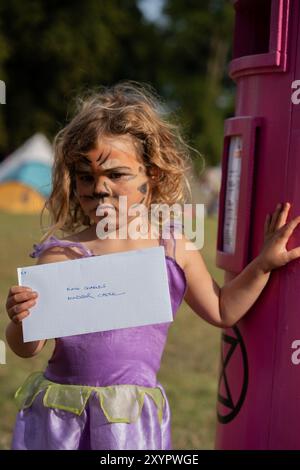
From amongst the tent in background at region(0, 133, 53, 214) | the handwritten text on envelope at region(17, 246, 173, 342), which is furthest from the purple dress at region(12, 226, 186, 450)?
the tent in background at region(0, 133, 53, 214)

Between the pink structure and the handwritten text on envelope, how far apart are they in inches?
13.8

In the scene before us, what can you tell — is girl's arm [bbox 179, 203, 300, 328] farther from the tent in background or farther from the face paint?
the tent in background

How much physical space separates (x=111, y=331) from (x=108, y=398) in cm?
19

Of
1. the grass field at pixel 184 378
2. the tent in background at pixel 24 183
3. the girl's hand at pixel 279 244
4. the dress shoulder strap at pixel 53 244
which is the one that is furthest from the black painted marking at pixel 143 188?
the tent in background at pixel 24 183

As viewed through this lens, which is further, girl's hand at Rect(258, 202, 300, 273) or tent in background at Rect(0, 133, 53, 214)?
tent in background at Rect(0, 133, 53, 214)

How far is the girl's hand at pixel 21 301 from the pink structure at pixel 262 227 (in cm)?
65

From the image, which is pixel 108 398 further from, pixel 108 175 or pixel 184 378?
pixel 184 378

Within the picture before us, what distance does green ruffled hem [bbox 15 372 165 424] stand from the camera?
2.11 m

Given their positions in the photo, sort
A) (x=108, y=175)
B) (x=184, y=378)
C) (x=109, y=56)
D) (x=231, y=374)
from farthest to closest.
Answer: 1. (x=109, y=56)
2. (x=184, y=378)
3. (x=231, y=374)
4. (x=108, y=175)

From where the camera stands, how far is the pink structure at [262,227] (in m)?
2.21

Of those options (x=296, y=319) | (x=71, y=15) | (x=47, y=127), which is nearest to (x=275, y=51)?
(x=296, y=319)

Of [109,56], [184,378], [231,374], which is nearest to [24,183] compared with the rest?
[109,56]

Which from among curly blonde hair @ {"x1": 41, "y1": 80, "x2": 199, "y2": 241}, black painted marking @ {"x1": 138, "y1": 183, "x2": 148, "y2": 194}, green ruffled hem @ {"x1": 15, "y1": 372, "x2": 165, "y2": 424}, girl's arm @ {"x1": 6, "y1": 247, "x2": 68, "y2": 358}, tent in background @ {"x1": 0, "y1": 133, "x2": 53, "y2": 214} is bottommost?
green ruffled hem @ {"x1": 15, "y1": 372, "x2": 165, "y2": 424}

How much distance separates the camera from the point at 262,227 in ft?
7.52
